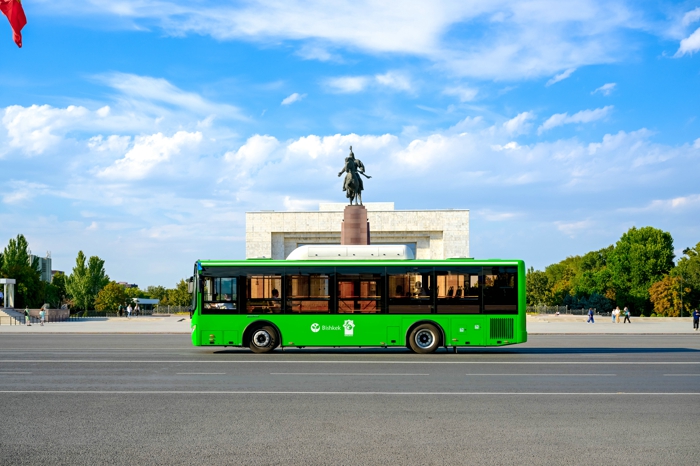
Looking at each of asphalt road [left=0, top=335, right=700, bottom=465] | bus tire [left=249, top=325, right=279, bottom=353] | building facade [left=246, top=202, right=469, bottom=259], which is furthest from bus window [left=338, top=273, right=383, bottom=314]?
building facade [left=246, top=202, right=469, bottom=259]

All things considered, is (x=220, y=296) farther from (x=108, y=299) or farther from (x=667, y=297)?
(x=108, y=299)

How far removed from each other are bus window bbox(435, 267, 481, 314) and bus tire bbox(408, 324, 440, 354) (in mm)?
538

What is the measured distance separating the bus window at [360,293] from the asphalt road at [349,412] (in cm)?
245

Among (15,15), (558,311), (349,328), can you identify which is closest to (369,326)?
(349,328)

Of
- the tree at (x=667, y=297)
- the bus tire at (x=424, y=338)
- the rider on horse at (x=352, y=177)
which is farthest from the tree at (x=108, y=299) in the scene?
the bus tire at (x=424, y=338)

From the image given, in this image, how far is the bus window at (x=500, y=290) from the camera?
18.6 meters

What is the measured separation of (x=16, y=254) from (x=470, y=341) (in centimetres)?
7174

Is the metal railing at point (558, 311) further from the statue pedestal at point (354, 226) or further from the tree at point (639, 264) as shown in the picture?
the statue pedestal at point (354, 226)

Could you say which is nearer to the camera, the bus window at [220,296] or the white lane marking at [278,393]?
the white lane marking at [278,393]

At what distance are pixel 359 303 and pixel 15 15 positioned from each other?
11.0 metres

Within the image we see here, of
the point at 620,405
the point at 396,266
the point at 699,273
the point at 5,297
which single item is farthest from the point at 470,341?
the point at 699,273

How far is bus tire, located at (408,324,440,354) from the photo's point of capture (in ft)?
60.8

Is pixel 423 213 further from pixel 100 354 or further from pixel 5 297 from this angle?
pixel 100 354

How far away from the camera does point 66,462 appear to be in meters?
6.59
